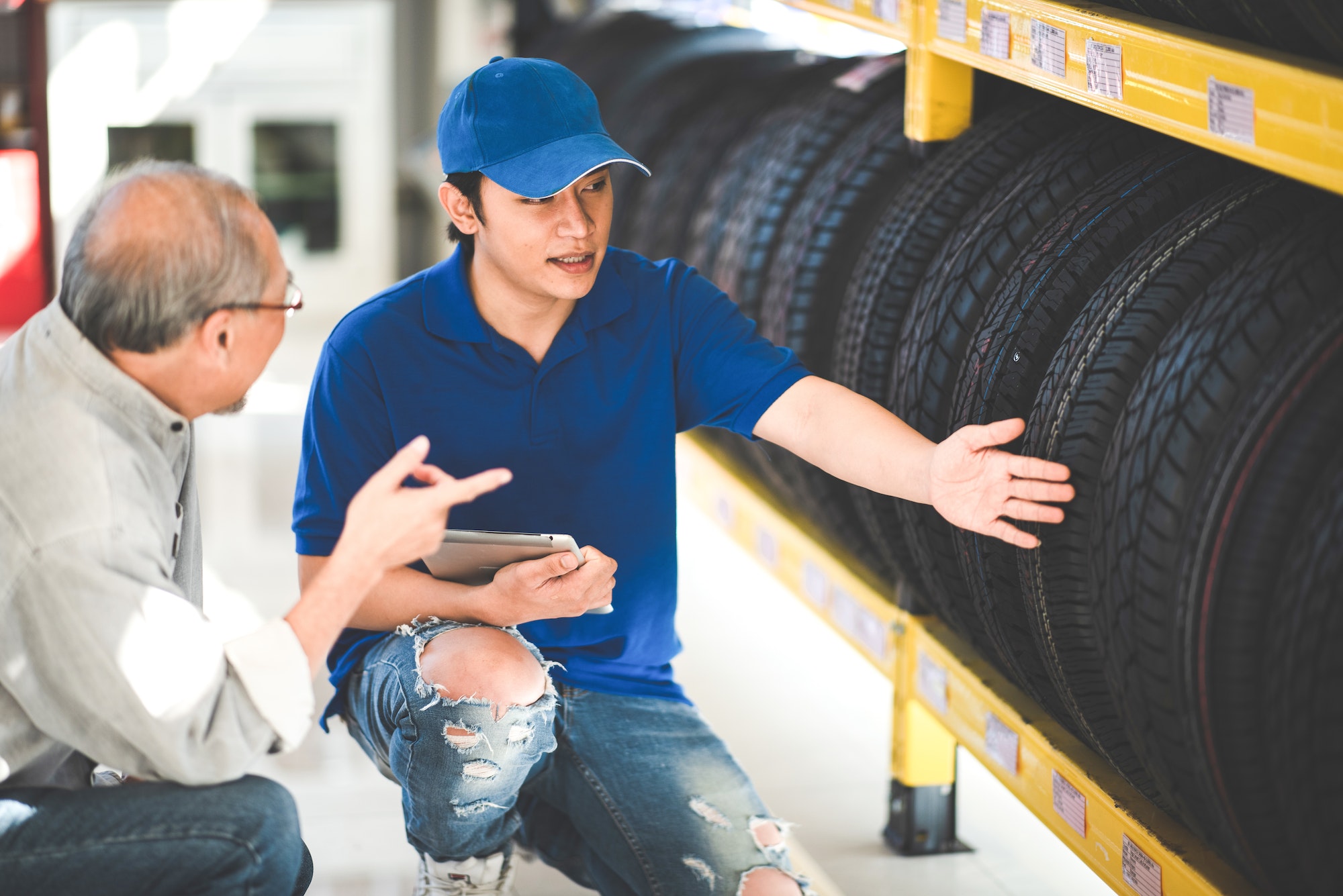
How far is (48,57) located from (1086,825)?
5822 millimetres

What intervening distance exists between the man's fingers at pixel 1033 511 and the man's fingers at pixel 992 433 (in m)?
0.07

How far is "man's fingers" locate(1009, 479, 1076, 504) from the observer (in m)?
1.54

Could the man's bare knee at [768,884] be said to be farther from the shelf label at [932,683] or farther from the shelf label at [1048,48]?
the shelf label at [1048,48]

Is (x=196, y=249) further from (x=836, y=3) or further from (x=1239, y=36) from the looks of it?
(x=836, y=3)

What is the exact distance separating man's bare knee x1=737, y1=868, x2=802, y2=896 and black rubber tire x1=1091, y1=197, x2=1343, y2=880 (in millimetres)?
489

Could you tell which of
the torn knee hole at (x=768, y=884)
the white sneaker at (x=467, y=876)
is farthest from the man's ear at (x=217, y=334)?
the torn knee hole at (x=768, y=884)

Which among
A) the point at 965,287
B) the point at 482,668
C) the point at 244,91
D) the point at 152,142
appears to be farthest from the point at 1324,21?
the point at 152,142

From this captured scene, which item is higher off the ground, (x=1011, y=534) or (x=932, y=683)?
(x=1011, y=534)

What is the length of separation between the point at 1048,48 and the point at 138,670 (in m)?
1.25

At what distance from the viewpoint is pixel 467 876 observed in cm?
183

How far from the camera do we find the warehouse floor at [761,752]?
227cm

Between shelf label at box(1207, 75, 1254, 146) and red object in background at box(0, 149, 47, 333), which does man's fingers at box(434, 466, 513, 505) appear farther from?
red object in background at box(0, 149, 47, 333)

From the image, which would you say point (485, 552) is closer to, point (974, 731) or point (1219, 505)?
point (974, 731)

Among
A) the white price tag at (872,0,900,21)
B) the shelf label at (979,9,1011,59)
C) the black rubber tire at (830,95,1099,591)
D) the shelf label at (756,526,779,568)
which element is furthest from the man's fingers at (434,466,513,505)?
the shelf label at (756,526,779,568)
